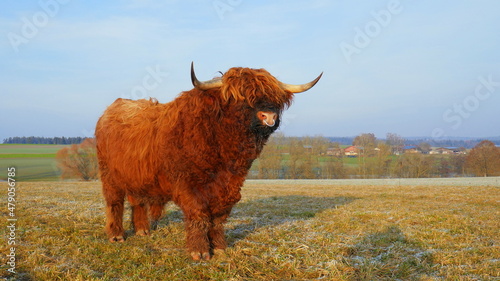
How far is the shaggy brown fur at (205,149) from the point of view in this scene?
4.50 meters

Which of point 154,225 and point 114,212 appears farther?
point 154,225

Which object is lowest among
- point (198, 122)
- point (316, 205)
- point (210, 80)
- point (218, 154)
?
point (316, 205)

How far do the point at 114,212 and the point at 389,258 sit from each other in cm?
Answer: 431

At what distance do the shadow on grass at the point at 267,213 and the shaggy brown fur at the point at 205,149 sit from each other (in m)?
1.05

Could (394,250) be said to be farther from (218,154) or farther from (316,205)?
(316,205)

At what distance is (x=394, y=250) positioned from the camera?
202 inches

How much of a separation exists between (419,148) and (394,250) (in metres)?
39.7

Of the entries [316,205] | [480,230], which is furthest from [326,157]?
[480,230]

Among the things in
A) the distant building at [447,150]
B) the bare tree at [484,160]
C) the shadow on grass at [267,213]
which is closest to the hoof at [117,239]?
the shadow on grass at [267,213]

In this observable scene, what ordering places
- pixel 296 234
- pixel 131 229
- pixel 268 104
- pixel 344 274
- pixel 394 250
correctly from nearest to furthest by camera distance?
pixel 344 274, pixel 268 104, pixel 394 250, pixel 296 234, pixel 131 229

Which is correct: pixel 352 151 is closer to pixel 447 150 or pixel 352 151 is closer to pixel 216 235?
pixel 447 150

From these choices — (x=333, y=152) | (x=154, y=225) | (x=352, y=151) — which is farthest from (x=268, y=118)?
(x=352, y=151)

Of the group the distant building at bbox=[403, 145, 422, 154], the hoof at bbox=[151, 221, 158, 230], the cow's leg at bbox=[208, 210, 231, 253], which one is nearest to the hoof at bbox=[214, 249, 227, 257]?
the cow's leg at bbox=[208, 210, 231, 253]

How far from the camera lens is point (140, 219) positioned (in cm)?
632
